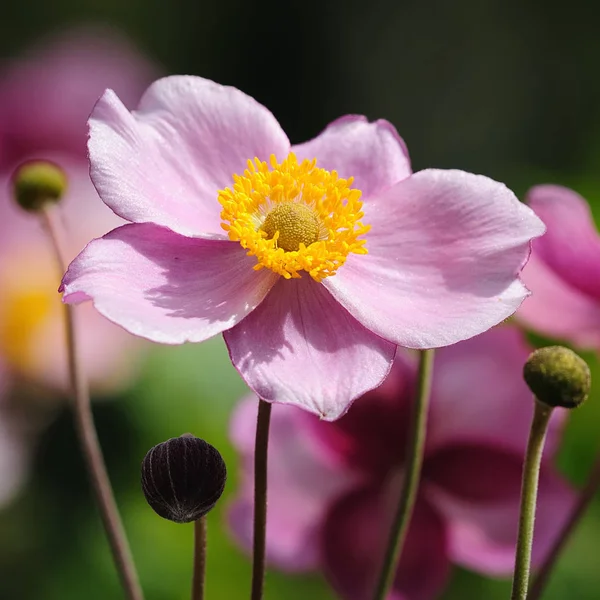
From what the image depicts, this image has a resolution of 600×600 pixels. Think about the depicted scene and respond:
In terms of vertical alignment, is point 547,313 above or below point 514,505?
above

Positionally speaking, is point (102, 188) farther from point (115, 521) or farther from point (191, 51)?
point (191, 51)

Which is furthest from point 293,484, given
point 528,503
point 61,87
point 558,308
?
point 61,87

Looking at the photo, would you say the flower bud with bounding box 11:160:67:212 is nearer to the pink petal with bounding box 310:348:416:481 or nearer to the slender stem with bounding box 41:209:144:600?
the slender stem with bounding box 41:209:144:600

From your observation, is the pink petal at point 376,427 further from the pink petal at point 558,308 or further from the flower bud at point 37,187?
the flower bud at point 37,187

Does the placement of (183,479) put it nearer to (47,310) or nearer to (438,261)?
(438,261)

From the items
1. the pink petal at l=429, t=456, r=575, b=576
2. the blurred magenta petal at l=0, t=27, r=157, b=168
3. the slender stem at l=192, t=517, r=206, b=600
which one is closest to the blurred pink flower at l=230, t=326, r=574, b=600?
the pink petal at l=429, t=456, r=575, b=576

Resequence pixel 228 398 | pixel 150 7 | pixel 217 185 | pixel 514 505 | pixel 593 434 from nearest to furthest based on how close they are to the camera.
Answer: pixel 217 185
pixel 514 505
pixel 593 434
pixel 228 398
pixel 150 7

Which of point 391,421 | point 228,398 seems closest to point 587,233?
point 391,421
